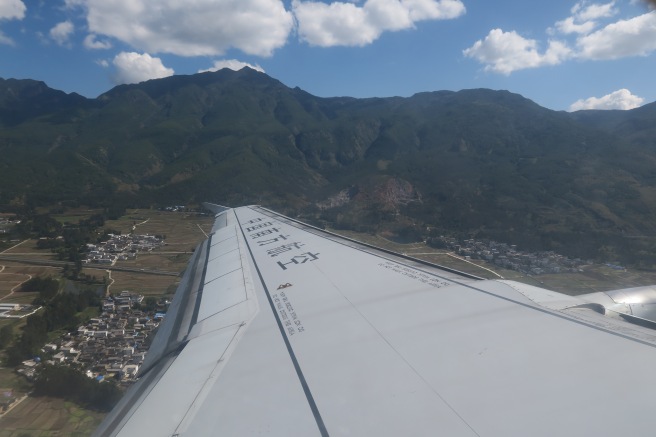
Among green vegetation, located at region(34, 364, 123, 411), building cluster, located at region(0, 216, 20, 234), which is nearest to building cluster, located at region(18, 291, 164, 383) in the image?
green vegetation, located at region(34, 364, 123, 411)

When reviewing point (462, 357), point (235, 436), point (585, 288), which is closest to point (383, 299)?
point (462, 357)

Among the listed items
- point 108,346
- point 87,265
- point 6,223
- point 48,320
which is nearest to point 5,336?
point 48,320

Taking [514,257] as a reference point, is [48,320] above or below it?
below

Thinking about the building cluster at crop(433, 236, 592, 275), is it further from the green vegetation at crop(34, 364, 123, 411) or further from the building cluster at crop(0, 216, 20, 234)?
the building cluster at crop(0, 216, 20, 234)

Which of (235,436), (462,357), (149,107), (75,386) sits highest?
(149,107)

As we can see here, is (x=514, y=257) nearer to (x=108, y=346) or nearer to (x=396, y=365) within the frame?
(x=108, y=346)

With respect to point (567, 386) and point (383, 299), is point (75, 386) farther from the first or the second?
point (567, 386)
